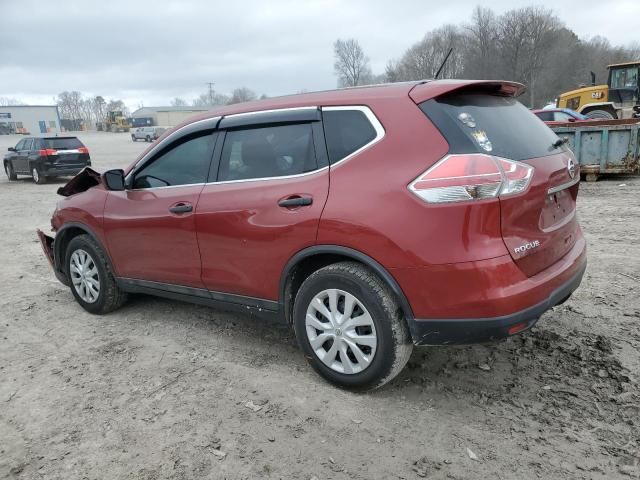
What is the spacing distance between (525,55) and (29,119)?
72.2 metres

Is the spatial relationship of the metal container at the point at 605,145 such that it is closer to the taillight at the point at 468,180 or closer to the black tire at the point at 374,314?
the taillight at the point at 468,180

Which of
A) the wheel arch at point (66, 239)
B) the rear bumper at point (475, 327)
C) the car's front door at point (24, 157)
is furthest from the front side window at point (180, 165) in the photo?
the car's front door at point (24, 157)

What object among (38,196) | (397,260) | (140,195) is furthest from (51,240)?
(38,196)

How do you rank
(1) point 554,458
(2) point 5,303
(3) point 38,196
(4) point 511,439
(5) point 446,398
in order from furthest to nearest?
(3) point 38,196 < (2) point 5,303 < (5) point 446,398 < (4) point 511,439 < (1) point 554,458

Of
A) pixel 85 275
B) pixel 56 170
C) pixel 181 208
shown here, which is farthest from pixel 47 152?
pixel 181 208

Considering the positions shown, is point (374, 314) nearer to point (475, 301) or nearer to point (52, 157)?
point (475, 301)

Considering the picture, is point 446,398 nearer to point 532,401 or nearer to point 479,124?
point 532,401

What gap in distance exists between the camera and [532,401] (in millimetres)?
2879

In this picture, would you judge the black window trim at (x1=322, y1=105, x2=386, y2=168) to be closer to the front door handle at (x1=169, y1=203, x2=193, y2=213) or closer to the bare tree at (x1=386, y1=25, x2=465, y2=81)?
the front door handle at (x1=169, y1=203, x2=193, y2=213)

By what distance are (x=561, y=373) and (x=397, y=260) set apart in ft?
4.66

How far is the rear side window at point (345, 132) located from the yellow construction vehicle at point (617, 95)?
674 inches

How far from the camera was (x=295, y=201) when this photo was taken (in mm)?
2971

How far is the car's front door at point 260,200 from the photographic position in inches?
117

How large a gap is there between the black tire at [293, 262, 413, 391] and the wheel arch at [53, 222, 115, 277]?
7.47ft
